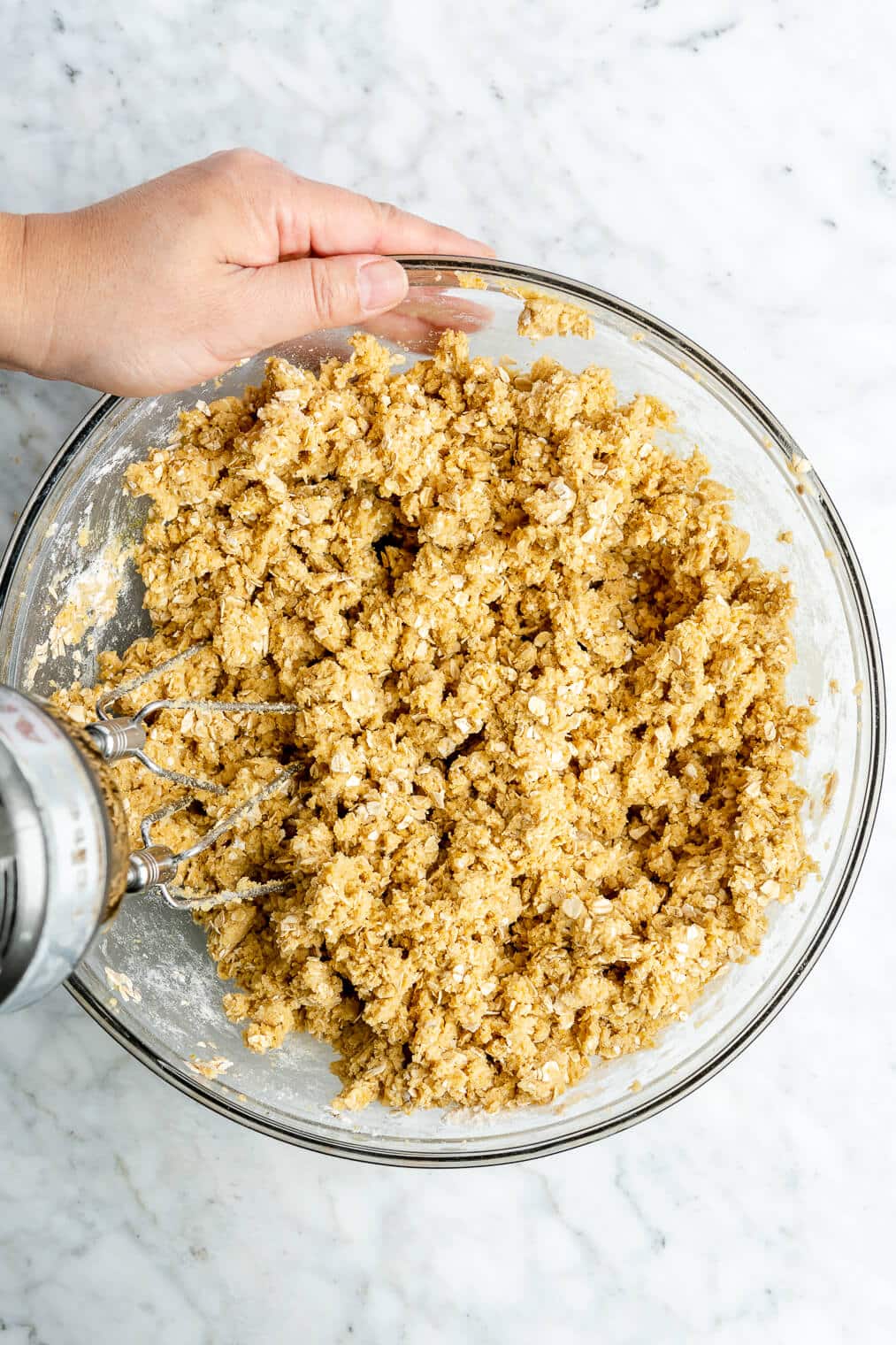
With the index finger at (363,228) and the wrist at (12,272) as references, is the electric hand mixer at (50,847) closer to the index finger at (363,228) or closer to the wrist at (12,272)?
the wrist at (12,272)

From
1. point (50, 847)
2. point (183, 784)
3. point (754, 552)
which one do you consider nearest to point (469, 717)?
point (183, 784)

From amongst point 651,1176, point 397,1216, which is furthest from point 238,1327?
point 651,1176

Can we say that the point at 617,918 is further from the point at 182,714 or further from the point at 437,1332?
the point at 437,1332

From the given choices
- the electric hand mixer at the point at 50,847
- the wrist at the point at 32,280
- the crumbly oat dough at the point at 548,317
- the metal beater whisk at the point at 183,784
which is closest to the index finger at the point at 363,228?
the crumbly oat dough at the point at 548,317

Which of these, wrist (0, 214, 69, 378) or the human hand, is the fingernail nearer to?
the human hand

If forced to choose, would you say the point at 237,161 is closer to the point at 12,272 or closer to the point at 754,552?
the point at 12,272

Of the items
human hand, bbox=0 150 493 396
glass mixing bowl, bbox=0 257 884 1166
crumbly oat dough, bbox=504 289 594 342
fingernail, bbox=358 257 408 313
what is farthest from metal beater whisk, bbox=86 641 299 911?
crumbly oat dough, bbox=504 289 594 342
